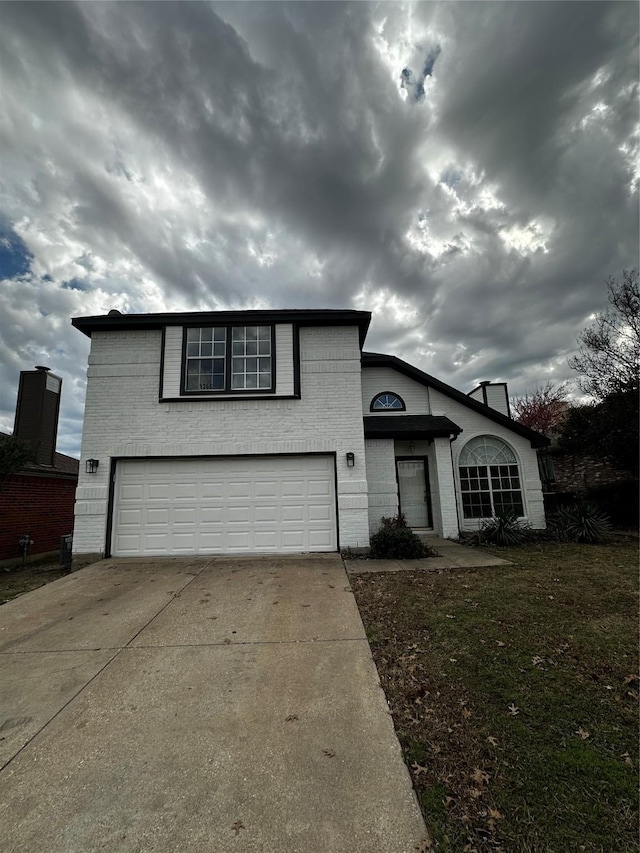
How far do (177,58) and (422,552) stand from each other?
12534 mm

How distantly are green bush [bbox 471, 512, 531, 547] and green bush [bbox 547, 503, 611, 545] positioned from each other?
1.18m

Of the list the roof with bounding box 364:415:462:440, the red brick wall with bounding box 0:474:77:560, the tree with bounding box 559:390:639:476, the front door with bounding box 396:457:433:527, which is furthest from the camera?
the tree with bounding box 559:390:639:476

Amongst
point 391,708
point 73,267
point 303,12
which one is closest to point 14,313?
point 73,267

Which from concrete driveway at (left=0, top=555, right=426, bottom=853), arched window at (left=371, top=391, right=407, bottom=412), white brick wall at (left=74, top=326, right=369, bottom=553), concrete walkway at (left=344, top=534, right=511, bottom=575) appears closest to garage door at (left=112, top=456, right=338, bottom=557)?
white brick wall at (left=74, top=326, right=369, bottom=553)

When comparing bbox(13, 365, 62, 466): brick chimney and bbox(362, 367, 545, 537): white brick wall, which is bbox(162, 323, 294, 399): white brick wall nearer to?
bbox(362, 367, 545, 537): white brick wall

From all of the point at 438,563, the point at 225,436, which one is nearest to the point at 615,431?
the point at 438,563

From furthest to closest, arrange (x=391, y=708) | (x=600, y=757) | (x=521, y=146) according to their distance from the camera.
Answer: (x=521, y=146) < (x=391, y=708) < (x=600, y=757)

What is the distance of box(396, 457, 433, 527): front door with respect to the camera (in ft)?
36.4

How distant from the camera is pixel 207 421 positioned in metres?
9.14

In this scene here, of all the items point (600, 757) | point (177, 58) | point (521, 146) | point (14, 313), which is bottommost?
point (600, 757)

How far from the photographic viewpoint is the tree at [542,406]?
28.7 metres

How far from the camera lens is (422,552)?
27.5 ft

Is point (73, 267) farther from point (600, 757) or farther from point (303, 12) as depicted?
point (600, 757)

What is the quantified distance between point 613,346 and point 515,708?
15.1 meters
